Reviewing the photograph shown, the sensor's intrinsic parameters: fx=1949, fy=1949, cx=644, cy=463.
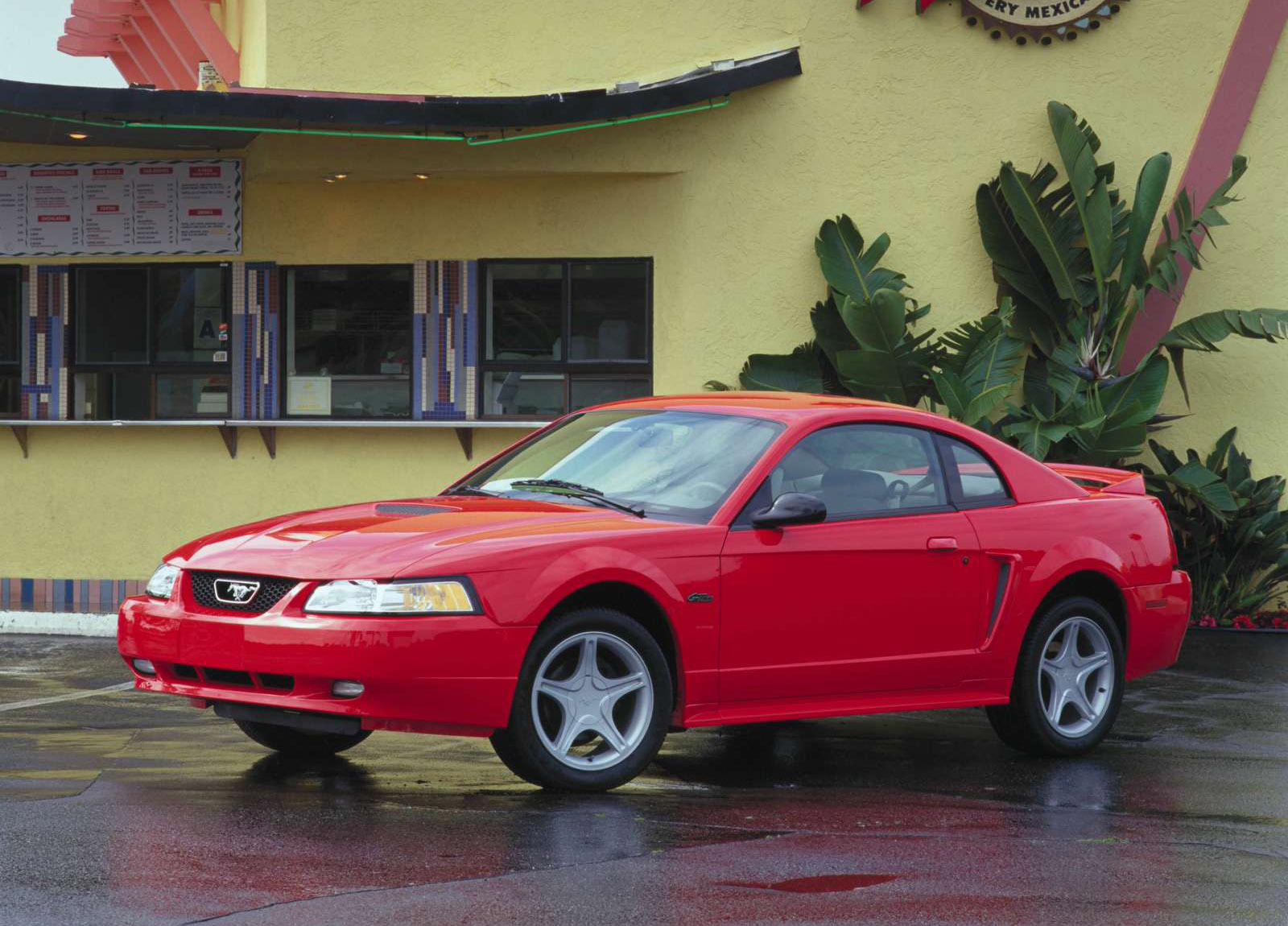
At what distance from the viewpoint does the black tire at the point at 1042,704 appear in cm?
815

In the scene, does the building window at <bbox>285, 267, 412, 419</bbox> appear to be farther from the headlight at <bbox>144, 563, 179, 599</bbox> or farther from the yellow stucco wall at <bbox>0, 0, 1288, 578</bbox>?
the headlight at <bbox>144, 563, 179, 599</bbox>

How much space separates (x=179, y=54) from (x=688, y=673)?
13.2 meters

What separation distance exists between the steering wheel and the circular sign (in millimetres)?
7876

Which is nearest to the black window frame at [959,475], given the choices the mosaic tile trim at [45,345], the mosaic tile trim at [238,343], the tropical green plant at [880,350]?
the tropical green plant at [880,350]

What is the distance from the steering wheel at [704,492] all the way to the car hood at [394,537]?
9.9 inches

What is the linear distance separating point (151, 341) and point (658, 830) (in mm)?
9488

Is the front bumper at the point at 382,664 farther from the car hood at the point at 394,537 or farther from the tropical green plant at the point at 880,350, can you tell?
the tropical green plant at the point at 880,350

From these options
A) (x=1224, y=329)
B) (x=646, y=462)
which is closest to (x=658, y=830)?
(x=646, y=462)

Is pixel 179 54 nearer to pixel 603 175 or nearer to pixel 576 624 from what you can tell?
pixel 603 175

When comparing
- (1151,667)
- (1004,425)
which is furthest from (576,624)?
(1004,425)

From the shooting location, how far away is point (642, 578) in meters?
6.83

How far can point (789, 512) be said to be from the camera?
7.20 m

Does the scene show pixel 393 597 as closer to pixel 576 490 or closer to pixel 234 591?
pixel 234 591

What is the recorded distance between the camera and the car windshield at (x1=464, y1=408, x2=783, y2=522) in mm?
7391
